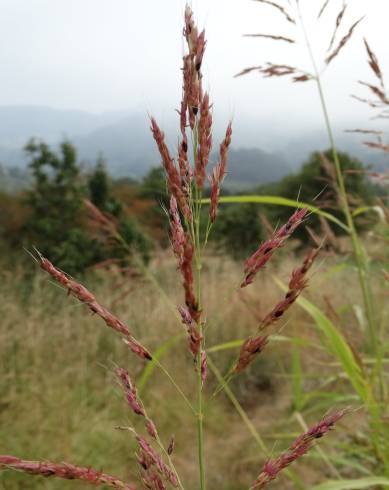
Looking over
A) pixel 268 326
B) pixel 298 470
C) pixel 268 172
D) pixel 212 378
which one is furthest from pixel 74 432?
pixel 268 172

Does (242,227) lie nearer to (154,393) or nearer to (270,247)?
(154,393)

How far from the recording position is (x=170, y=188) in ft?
1.57

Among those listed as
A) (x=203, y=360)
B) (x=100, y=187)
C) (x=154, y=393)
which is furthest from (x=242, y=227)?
(x=203, y=360)

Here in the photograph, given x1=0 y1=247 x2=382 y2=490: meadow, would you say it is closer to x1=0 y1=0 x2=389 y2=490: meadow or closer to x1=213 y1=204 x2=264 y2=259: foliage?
x1=0 y1=0 x2=389 y2=490: meadow

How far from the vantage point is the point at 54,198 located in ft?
30.6

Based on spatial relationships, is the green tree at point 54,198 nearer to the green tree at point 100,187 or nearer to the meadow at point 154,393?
the green tree at point 100,187

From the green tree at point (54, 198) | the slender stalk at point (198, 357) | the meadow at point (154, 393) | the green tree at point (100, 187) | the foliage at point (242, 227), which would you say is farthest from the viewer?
the foliage at point (242, 227)

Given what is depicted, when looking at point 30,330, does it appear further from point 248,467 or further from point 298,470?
point 298,470

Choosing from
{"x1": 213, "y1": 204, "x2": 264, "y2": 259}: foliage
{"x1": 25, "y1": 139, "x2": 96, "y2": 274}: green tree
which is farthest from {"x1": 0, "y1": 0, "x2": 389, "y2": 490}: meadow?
{"x1": 213, "y1": 204, "x2": 264, "y2": 259}: foliage

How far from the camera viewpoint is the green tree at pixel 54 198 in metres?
8.97

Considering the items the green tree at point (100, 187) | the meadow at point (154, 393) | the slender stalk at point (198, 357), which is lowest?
the meadow at point (154, 393)

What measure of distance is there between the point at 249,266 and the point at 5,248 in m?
9.92

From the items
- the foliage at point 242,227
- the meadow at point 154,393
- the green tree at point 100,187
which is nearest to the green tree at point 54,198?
the green tree at point 100,187

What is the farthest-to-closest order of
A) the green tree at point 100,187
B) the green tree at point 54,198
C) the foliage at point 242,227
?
the foliage at point 242,227, the green tree at point 100,187, the green tree at point 54,198
